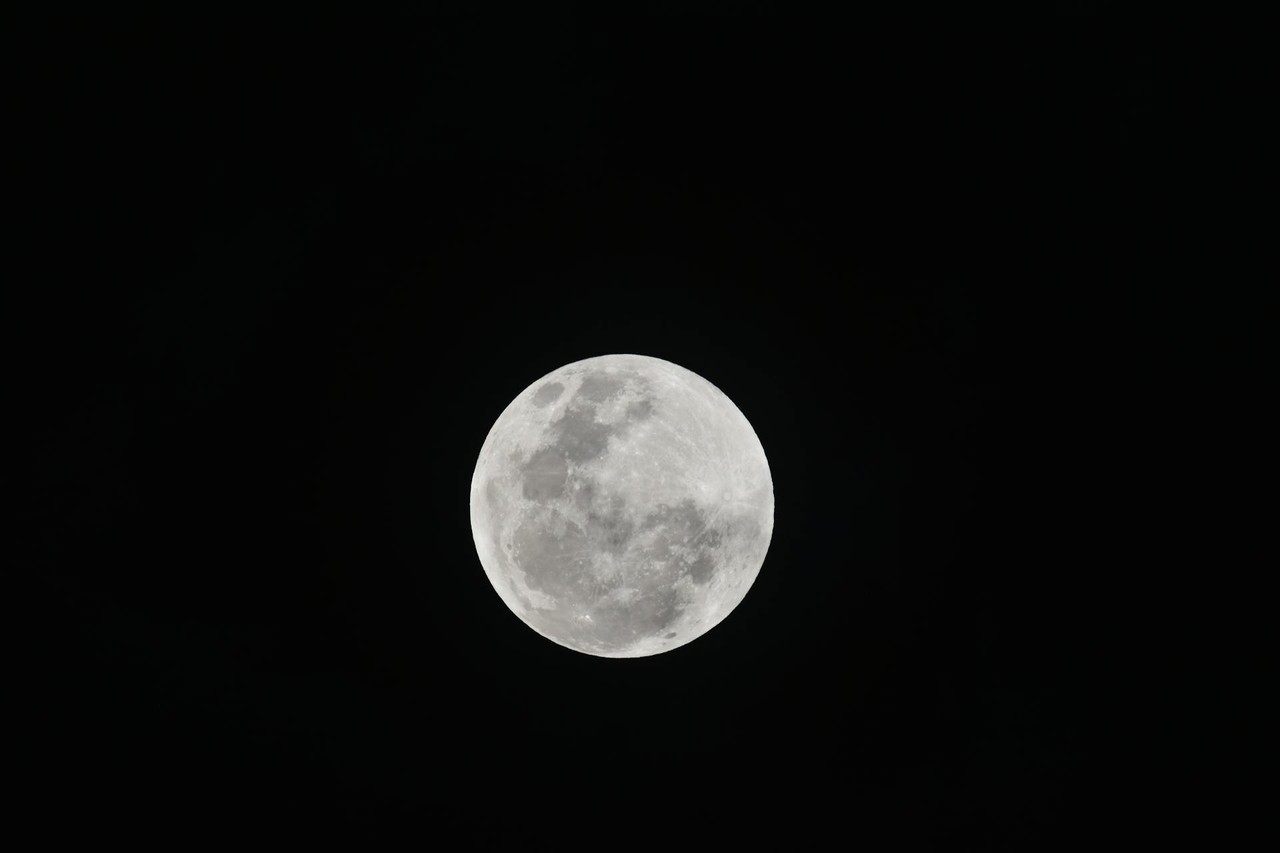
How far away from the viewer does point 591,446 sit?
5035mm

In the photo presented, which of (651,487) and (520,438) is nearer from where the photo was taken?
(651,487)

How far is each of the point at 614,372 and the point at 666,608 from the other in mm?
1607

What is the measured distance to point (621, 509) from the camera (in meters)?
4.91

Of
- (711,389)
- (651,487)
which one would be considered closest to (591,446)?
(651,487)

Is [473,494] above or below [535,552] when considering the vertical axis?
above

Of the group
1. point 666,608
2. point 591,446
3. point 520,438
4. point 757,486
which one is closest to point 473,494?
point 520,438

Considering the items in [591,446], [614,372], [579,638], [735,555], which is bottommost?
[579,638]

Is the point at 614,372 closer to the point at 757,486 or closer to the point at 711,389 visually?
the point at 711,389

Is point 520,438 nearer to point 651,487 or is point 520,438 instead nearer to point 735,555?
point 651,487

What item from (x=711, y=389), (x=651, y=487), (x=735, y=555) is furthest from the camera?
(x=711, y=389)

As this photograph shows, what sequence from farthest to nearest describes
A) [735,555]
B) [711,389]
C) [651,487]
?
[711,389], [735,555], [651,487]

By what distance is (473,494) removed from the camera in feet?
18.9

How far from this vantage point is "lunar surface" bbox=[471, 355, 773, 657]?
4957 mm

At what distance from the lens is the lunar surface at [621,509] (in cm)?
496
